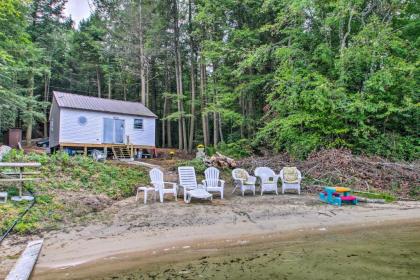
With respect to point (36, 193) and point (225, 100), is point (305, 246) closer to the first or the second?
point (36, 193)

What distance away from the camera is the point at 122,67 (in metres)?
23.5

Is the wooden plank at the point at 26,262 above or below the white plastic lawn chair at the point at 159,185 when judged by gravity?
below

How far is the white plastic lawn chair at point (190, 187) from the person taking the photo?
6.96 meters

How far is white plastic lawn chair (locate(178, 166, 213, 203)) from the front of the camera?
696 cm

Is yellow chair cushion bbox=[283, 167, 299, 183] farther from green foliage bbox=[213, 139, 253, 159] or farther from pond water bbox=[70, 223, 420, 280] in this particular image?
green foliage bbox=[213, 139, 253, 159]

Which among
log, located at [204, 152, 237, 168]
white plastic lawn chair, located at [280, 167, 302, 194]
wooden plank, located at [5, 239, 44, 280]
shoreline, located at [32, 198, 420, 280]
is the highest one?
log, located at [204, 152, 237, 168]

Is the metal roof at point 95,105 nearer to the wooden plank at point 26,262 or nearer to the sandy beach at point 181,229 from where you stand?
the sandy beach at point 181,229

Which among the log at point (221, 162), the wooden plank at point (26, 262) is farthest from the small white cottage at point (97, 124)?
the wooden plank at point (26, 262)

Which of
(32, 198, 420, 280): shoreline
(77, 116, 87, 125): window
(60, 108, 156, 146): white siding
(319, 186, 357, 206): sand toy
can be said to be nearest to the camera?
(32, 198, 420, 280): shoreline

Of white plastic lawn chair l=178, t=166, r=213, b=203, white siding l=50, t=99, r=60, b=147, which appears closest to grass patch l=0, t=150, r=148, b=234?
white plastic lawn chair l=178, t=166, r=213, b=203

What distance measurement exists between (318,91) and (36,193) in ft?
29.3

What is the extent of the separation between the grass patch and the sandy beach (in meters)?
0.56

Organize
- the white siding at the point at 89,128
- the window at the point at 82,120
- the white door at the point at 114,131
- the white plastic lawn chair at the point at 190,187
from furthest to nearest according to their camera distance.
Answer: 1. the white door at the point at 114,131
2. the window at the point at 82,120
3. the white siding at the point at 89,128
4. the white plastic lawn chair at the point at 190,187

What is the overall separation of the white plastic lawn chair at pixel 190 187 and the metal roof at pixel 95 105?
9.53 metres
